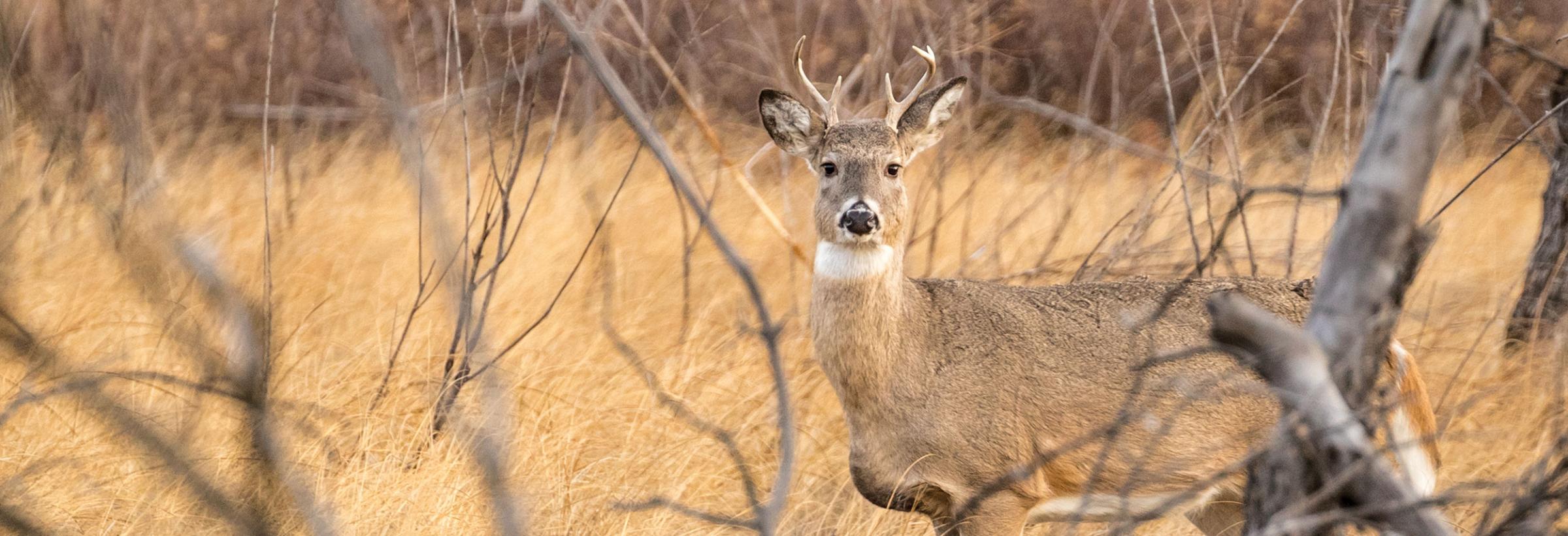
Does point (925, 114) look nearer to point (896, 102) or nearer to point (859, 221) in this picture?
point (896, 102)

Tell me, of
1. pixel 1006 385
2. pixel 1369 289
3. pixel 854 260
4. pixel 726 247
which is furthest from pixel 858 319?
pixel 726 247

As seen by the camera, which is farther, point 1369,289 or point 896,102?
point 896,102

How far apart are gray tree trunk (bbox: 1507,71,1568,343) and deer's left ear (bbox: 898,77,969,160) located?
210cm

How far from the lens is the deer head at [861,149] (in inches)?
153

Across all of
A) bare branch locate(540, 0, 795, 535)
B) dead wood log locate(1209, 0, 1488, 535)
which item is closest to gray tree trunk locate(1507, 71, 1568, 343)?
dead wood log locate(1209, 0, 1488, 535)

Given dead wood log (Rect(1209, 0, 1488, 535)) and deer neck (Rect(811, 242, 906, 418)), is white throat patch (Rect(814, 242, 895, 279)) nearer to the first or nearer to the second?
deer neck (Rect(811, 242, 906, 418))

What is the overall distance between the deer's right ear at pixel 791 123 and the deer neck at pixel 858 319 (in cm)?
50

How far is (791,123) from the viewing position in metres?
4.38

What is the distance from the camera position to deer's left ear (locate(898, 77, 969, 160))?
4.27 m

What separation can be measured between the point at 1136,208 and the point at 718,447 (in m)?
2.16

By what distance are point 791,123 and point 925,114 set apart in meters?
0.38

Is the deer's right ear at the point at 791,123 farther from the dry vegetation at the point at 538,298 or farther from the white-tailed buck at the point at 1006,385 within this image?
the dry vegetation at the point at 538,298

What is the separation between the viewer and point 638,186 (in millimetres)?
7996

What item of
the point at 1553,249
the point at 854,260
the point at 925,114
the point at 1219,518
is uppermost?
the point at 1553,249
